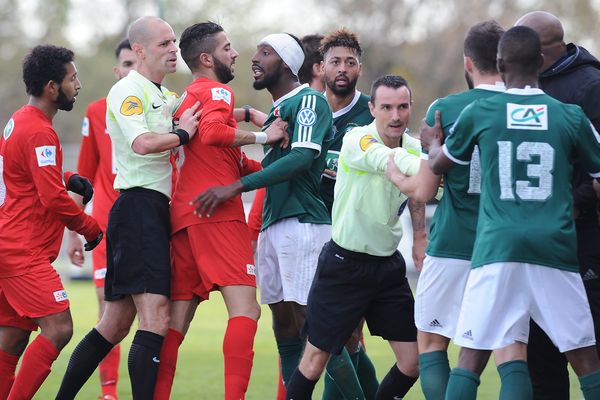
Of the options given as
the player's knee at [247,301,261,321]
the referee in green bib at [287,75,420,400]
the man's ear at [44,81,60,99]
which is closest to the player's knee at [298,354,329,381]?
the referee in green bib at [287,75,420,400]

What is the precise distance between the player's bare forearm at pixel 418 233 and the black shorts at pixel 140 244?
1607 mm

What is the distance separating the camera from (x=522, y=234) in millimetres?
5805

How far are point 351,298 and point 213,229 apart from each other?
3.33 feet

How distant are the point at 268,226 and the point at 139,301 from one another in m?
1.09

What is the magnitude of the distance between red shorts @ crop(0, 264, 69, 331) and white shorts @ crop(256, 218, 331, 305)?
141 centimetres

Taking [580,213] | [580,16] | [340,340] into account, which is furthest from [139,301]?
[580,16]

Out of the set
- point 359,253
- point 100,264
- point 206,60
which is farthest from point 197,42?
point 100,264

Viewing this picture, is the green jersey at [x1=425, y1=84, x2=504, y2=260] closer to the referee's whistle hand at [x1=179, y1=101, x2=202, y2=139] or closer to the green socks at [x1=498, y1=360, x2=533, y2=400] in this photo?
the green socks at [x1=498, y1=360, x2=533, y2=400]

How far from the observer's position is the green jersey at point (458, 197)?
6.39 metres

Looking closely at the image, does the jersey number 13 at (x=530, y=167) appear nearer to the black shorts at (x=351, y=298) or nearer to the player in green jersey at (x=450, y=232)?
the player in green jersey at (x=450, y=232)

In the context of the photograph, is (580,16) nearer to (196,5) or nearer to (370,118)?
(196,5)

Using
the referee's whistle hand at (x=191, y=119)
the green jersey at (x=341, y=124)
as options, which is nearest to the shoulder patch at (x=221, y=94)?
the referee's whistle hand at (x=191, y=119)

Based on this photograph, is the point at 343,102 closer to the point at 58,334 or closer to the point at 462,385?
the point at 58,334

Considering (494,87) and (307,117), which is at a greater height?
(494,87)
